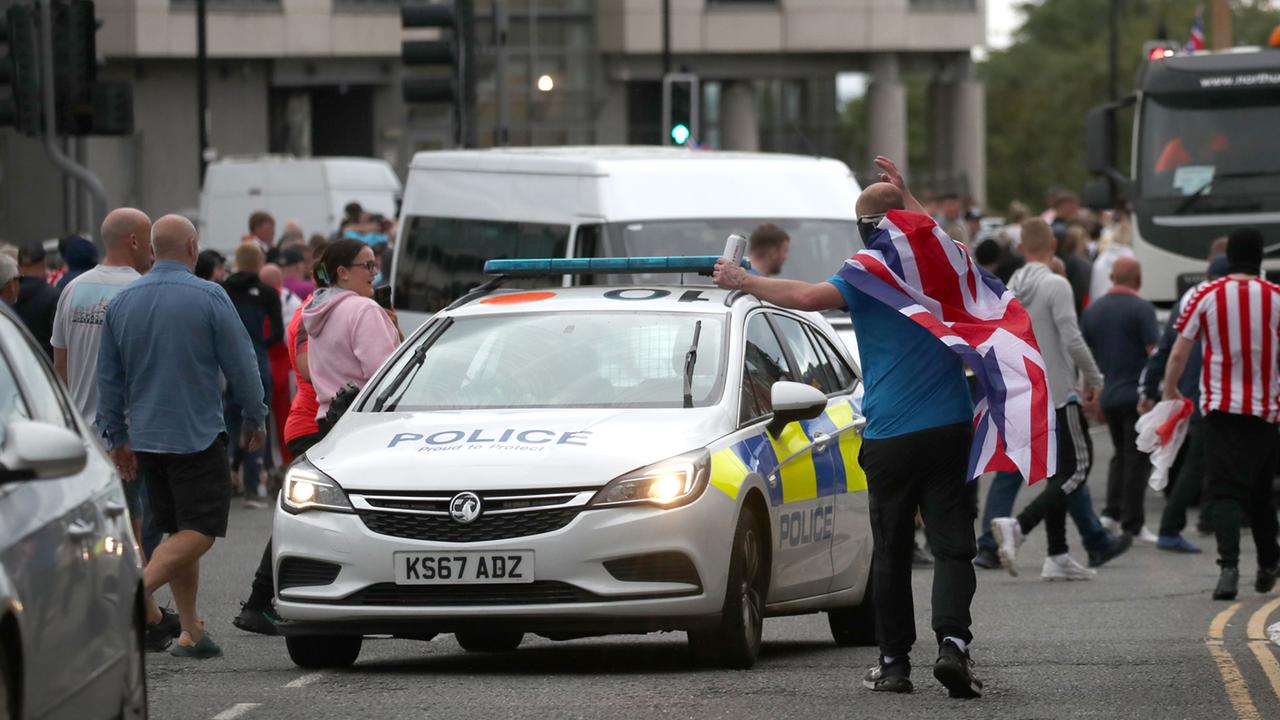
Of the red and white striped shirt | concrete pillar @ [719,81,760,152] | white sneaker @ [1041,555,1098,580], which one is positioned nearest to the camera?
the red and white striped shirt

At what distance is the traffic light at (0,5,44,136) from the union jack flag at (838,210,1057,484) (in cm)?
843

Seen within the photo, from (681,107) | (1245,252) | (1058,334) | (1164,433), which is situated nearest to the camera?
(1245,252)

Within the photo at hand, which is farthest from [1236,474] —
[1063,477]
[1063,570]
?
[1063,570]

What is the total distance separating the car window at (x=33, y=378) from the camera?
667 centimetres

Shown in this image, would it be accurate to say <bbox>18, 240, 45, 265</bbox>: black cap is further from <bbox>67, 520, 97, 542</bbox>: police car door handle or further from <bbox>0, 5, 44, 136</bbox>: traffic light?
Result: <bbox>67, 520, 97, 542</bbox>: police car door handle

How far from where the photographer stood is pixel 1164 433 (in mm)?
14820

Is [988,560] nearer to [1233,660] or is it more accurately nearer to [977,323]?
[1233,660]

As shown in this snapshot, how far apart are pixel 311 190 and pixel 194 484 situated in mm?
26877

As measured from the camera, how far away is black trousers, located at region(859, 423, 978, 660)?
8.79 m

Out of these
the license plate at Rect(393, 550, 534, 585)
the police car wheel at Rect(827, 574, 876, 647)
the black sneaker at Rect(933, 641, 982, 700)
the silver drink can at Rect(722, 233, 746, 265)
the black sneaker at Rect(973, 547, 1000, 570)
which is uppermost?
the silver drink can at Rect(722, 233, 746, 265)

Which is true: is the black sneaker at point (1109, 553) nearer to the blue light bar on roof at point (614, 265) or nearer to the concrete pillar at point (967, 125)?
the blue light bar on roof at point (614, 265)

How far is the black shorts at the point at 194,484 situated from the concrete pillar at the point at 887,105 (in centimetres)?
5688

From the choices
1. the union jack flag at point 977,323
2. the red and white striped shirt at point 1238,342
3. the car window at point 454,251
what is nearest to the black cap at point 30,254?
the car window at point 454,251

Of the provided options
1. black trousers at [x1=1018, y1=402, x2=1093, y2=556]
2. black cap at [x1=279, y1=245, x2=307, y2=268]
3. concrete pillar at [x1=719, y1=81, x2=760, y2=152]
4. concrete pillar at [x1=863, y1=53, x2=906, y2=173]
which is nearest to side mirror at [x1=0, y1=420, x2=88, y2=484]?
black trousers at [x1=1018, y1=402, x2=1093, y2=556]
